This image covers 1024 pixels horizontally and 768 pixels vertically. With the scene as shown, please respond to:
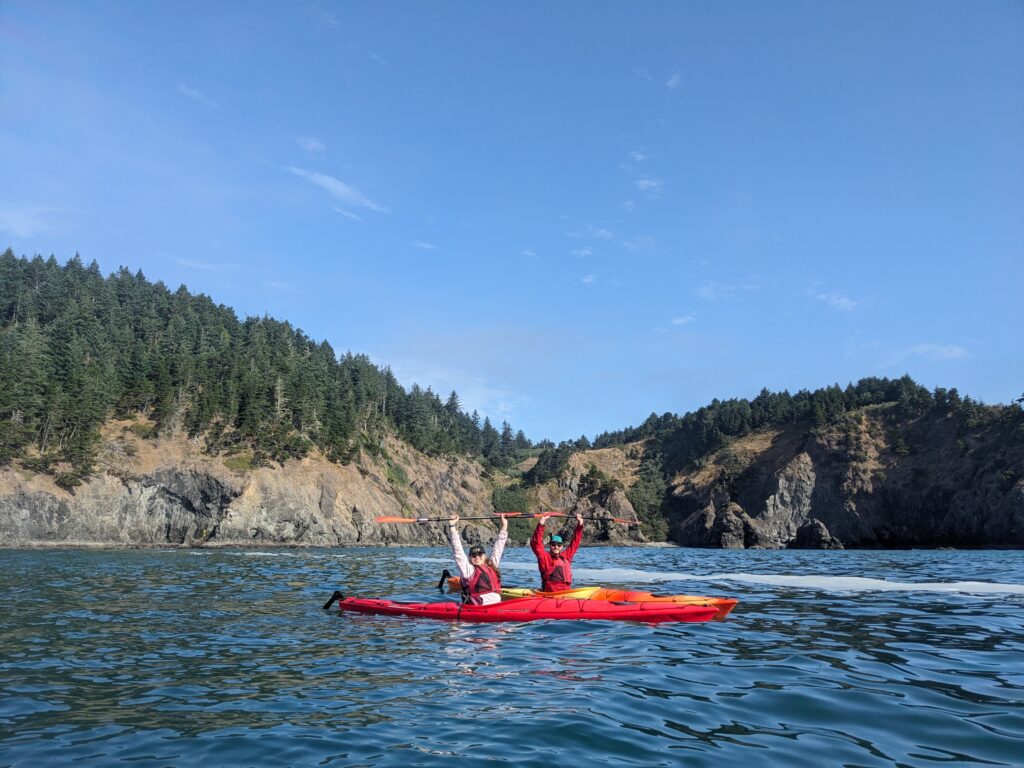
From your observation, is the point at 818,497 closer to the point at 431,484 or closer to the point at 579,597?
the point at 431,484

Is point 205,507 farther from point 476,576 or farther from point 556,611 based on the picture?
point 556,611

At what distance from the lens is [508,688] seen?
30.7 ft

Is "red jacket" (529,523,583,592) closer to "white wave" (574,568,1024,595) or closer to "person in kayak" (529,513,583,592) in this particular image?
"person in kayak" (529,513,583,592)

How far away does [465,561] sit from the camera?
1755 cm

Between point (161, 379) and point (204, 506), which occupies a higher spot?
point (161, 379)

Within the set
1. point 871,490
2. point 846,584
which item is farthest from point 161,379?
point 871,490

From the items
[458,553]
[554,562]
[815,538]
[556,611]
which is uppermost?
[458,553]

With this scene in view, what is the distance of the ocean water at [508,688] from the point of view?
6.78 meters

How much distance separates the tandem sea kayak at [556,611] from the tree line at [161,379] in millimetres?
71746

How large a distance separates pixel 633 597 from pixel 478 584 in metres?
4.14

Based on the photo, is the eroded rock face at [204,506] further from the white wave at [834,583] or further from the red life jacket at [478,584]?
the red life jacket at [478,584]

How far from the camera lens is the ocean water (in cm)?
678

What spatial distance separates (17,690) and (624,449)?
180m

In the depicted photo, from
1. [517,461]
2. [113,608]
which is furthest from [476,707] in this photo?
[517,461]
